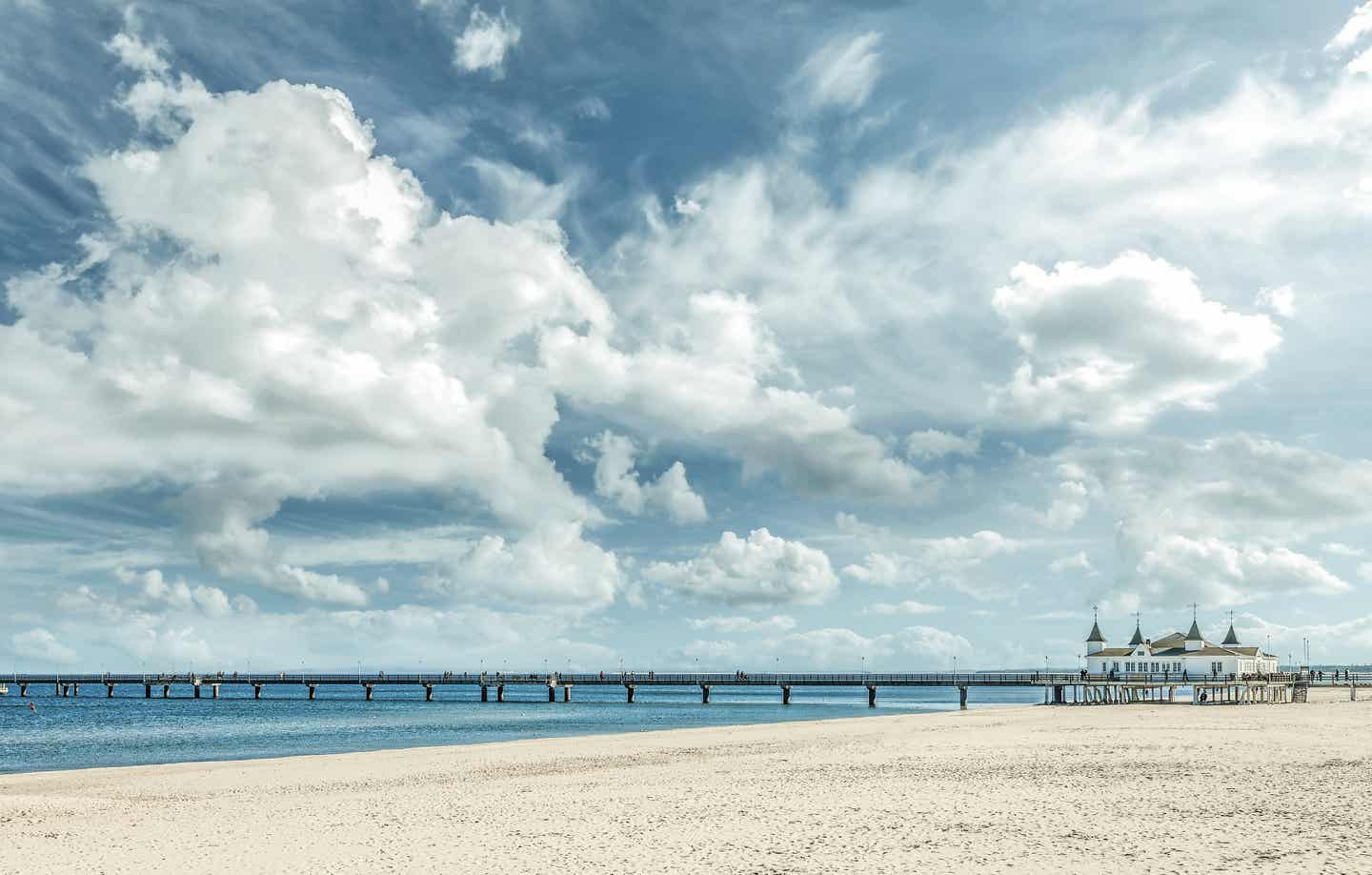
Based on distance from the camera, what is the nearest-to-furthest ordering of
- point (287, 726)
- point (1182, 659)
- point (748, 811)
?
point (748, 811), point (287, 726), point (1182, 659)

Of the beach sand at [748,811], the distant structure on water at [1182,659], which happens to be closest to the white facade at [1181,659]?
the distant structure on water at [1182,659]

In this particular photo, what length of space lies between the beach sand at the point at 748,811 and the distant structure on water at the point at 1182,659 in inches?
3005

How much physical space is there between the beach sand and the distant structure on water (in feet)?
250

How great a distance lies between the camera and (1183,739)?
3884cm

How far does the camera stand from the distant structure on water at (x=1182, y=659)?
108438mm

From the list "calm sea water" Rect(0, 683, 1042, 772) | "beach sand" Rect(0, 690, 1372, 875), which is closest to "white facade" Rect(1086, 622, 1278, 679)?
"calm sea water" Rect(0, 683, 1042, 772)

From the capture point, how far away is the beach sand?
1733cm

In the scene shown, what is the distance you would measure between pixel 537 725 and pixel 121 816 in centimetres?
5395

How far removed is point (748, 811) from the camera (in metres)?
22.2

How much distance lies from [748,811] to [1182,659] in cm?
10306

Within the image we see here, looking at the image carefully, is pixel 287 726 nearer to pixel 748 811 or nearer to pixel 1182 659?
pixel 748 811

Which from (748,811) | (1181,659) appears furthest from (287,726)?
(1181,659)

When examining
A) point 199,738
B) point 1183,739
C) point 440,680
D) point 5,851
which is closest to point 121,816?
point 5,851

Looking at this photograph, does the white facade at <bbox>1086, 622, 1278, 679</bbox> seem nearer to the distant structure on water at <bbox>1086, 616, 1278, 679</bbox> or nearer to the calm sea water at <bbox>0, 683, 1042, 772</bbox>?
the distant structure on water at <bbox>1086, 616, 1278, 679</bbox>
